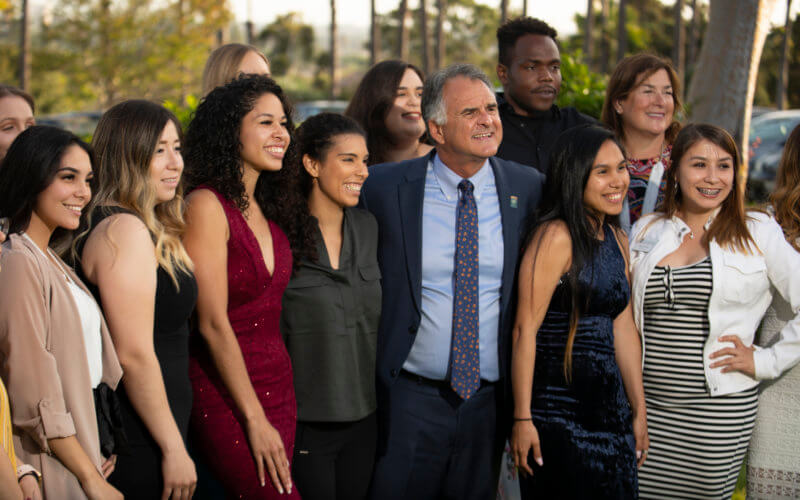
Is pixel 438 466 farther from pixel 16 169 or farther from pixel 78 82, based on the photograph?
pixel 78 82

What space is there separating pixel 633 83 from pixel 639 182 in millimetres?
632

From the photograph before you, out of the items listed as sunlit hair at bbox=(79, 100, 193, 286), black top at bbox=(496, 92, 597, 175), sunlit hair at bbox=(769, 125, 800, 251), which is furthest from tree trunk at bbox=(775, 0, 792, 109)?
sunlit hair at bbox=(79, 100, 193, 286)

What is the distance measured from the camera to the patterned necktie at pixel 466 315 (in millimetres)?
3771

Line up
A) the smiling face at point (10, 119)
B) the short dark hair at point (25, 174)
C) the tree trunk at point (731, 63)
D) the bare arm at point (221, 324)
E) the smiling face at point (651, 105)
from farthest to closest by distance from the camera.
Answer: the tree trunk at point (731, 63) → the smiling face at point (651, 105) → the smiling face at point (10, 119) → the bare arm at point (221, 324) → the short dark hair at point (25, 174)

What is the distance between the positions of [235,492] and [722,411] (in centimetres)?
240

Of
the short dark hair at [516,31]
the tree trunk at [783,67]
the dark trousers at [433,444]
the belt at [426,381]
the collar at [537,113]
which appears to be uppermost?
the tree trunk at [783,67]

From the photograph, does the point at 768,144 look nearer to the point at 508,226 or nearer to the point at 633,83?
the point at 633,83

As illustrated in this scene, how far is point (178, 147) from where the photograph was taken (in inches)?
133

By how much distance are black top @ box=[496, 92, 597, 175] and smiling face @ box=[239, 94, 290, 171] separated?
2.04 m

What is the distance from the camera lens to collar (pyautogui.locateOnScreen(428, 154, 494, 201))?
13.3 ft

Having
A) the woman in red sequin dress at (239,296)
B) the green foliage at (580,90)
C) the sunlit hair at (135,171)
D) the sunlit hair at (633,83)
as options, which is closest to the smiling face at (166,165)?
the sunlit hair at (135,171)

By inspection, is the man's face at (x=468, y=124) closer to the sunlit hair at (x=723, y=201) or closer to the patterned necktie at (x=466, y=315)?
the patterned necktie at (x=466, y=315)

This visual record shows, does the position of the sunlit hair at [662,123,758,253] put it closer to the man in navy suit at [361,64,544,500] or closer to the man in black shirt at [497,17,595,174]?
the man in navy suit at [361,64,544,500]

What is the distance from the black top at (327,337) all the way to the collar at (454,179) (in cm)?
66
